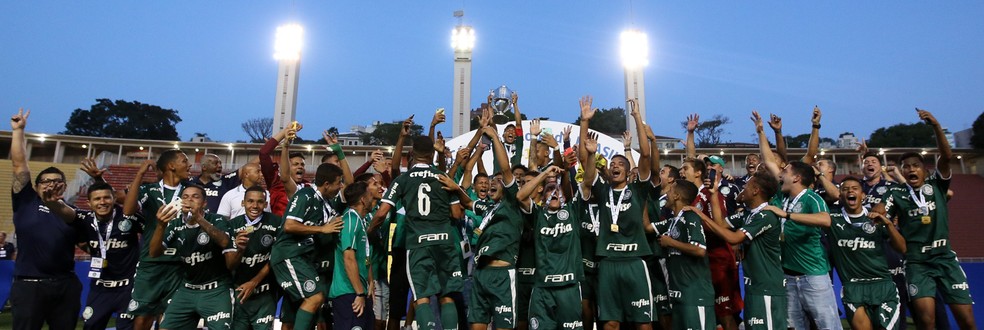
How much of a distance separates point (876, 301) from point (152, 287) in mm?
7988

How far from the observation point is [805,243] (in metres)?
6.90

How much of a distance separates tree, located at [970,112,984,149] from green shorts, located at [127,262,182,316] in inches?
2449

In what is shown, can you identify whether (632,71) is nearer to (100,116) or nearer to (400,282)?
(400,282)

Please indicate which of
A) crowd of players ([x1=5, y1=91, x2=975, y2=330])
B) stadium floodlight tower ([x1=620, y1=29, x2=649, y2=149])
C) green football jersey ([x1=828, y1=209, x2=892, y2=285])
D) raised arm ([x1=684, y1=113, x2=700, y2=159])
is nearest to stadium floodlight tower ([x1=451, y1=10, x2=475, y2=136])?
stadium floodlight tower ([x1=620, y1=29, x2=649, y2=149])

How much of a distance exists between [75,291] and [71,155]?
46813 mm

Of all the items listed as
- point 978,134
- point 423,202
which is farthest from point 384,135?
point 423,202

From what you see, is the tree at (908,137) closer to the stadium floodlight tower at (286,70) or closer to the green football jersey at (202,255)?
the stadium floodlight tower at (286,70)

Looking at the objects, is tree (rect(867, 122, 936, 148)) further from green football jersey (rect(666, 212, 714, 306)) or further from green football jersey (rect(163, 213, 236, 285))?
green football jersey (rect(163, 213, 236, 285))

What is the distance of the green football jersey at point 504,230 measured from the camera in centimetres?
665

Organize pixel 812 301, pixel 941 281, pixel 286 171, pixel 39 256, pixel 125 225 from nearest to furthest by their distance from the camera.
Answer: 1. pixel 812 301
2. pixel 39 256
3. pixel 941 281
4. pixel 125 225
5. pixel 286 171

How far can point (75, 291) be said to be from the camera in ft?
23.1

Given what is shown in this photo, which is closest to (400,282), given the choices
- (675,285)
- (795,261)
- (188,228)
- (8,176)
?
(188,228)

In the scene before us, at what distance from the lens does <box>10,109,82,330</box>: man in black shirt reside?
6.70m

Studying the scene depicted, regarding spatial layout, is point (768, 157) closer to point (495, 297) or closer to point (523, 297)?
point (523, 297)
